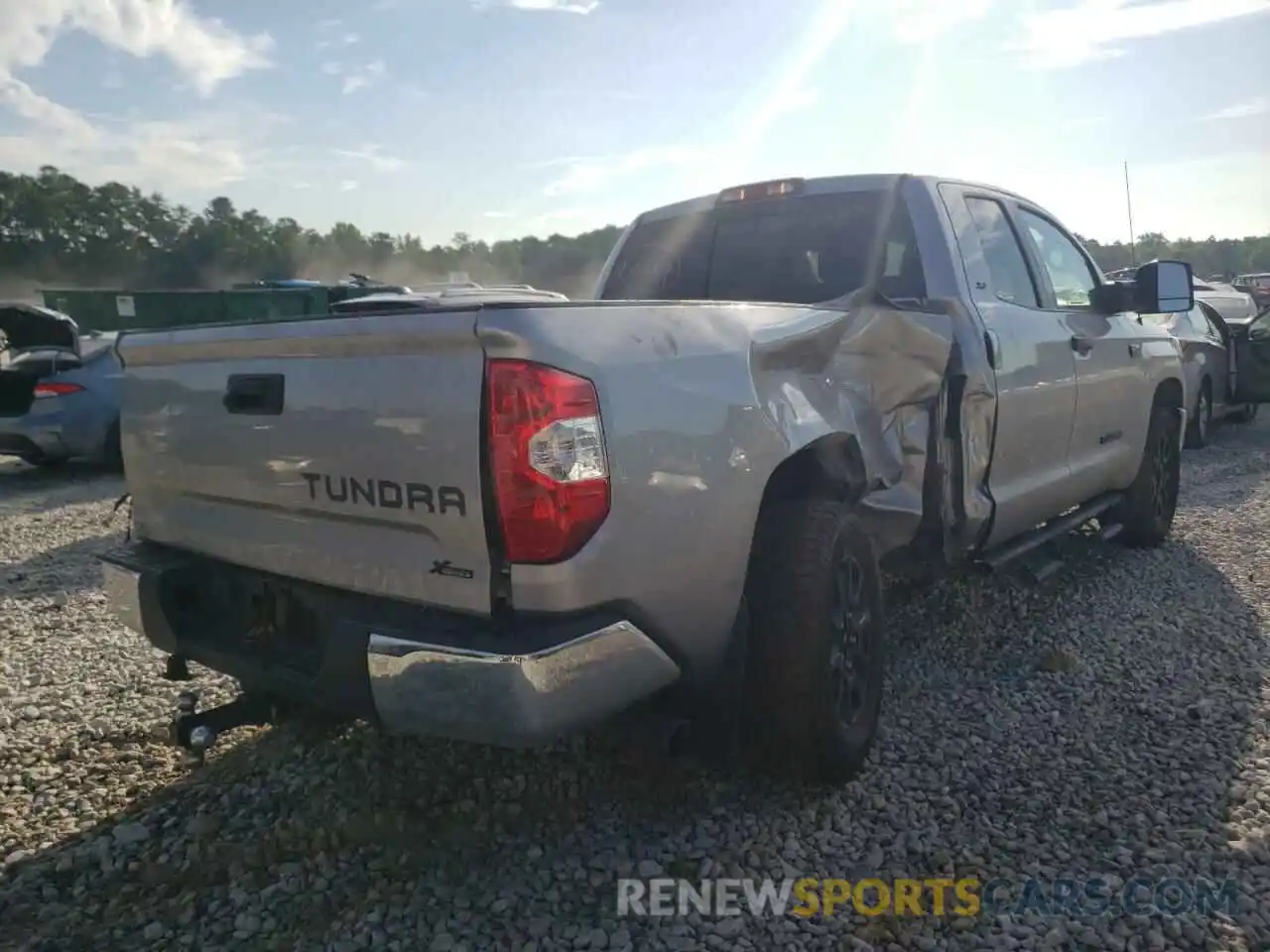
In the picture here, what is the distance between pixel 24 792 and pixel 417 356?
2241mm

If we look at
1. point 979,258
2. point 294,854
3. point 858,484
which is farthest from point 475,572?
point 979,258

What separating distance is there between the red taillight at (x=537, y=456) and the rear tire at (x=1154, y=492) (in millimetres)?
4619

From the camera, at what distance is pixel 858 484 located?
10.2ft

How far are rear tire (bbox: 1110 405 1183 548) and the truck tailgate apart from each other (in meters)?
4.75

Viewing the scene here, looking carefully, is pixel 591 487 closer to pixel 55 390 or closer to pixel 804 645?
pixel 804 645

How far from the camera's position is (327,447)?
2398 millimetres

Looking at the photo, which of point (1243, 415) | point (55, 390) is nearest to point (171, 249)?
point (55, 390)

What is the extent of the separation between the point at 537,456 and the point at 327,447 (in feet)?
2.02

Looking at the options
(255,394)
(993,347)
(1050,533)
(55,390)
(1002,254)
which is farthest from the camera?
(55,390)

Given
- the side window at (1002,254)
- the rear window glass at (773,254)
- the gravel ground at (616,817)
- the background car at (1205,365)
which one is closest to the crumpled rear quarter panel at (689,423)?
the gravel ground at (616,817)

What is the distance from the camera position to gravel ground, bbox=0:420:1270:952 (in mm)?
2412

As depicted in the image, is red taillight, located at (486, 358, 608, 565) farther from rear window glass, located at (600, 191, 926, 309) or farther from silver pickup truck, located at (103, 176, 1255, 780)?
rear window glass, located at (600, 191, 926, 309)

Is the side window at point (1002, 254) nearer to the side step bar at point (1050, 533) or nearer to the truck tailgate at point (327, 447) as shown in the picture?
the side step bar at point (1050, 533)

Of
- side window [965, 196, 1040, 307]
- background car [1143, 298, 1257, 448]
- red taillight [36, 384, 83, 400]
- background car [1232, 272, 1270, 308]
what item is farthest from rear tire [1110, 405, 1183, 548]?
background car [1232, 272, 1270, 308]
